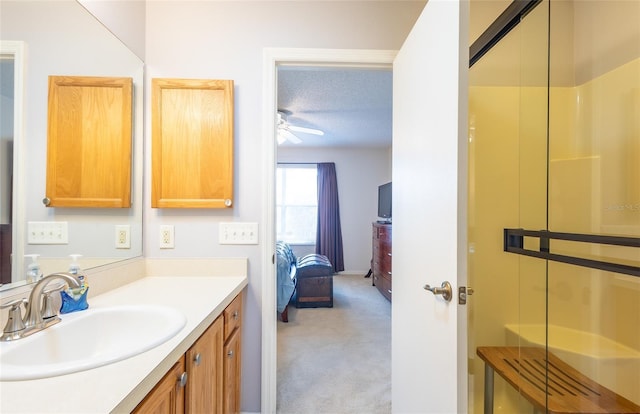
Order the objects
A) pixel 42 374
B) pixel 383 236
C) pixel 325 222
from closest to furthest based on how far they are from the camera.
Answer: pixel 42 374 → pixel 383 236 → pixel 325 222

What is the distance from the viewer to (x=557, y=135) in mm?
1365

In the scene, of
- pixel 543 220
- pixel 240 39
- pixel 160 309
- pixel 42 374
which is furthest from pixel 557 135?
pixel 42 374

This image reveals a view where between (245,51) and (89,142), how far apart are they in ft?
2.96

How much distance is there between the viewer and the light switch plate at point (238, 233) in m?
1.47

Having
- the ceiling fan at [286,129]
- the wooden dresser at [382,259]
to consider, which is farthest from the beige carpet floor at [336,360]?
the ceiling fan at [286,129]

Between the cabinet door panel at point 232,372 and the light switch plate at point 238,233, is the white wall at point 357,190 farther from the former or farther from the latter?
the cabinet door panel at point 232,372

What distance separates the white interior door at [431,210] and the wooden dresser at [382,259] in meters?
2.29

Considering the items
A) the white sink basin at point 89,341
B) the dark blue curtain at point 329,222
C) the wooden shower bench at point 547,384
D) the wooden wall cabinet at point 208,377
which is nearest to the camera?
the white sink basin at point 89,341

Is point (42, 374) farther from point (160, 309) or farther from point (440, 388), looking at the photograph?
point (440, 388)

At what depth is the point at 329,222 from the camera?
511 centimetres

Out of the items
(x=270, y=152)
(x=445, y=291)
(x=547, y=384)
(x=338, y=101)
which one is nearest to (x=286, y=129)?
(x=338, y=101)

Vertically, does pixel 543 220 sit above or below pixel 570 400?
above

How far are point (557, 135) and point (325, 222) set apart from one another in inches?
157

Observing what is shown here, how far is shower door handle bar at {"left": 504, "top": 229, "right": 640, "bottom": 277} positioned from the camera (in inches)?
43.1
